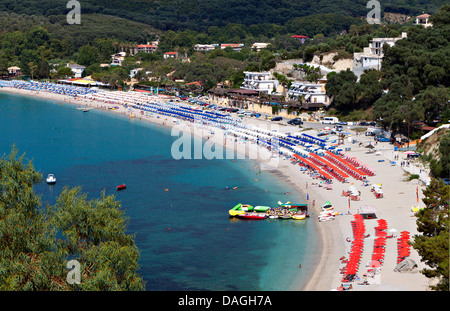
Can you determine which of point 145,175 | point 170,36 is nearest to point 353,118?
point 145,175

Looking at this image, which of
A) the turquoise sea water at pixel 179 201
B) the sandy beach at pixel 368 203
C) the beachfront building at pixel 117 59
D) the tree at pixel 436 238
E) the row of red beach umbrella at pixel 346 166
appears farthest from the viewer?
the beachfront building at pixel 117 59

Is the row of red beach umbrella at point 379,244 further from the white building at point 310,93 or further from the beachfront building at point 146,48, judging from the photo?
the beachfront building at point 146,48

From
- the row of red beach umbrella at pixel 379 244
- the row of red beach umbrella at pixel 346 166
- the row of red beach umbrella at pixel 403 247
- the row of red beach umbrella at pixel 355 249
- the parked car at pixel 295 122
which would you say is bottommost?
the row of red beach umbrella at pixel 355 249

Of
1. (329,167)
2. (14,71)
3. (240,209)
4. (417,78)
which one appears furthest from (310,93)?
(14,71)

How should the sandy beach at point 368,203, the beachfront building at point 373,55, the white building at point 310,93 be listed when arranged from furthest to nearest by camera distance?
1. the beachfront building at point 373,55
2. the white building at point 310,93
3. the sandy beach at point 368,203

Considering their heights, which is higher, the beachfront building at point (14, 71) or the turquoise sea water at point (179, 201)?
the beachfront building at point (14, 71)

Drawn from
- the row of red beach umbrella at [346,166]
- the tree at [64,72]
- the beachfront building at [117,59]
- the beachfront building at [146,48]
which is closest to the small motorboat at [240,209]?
the row of red beach umbrella at [346,166]
